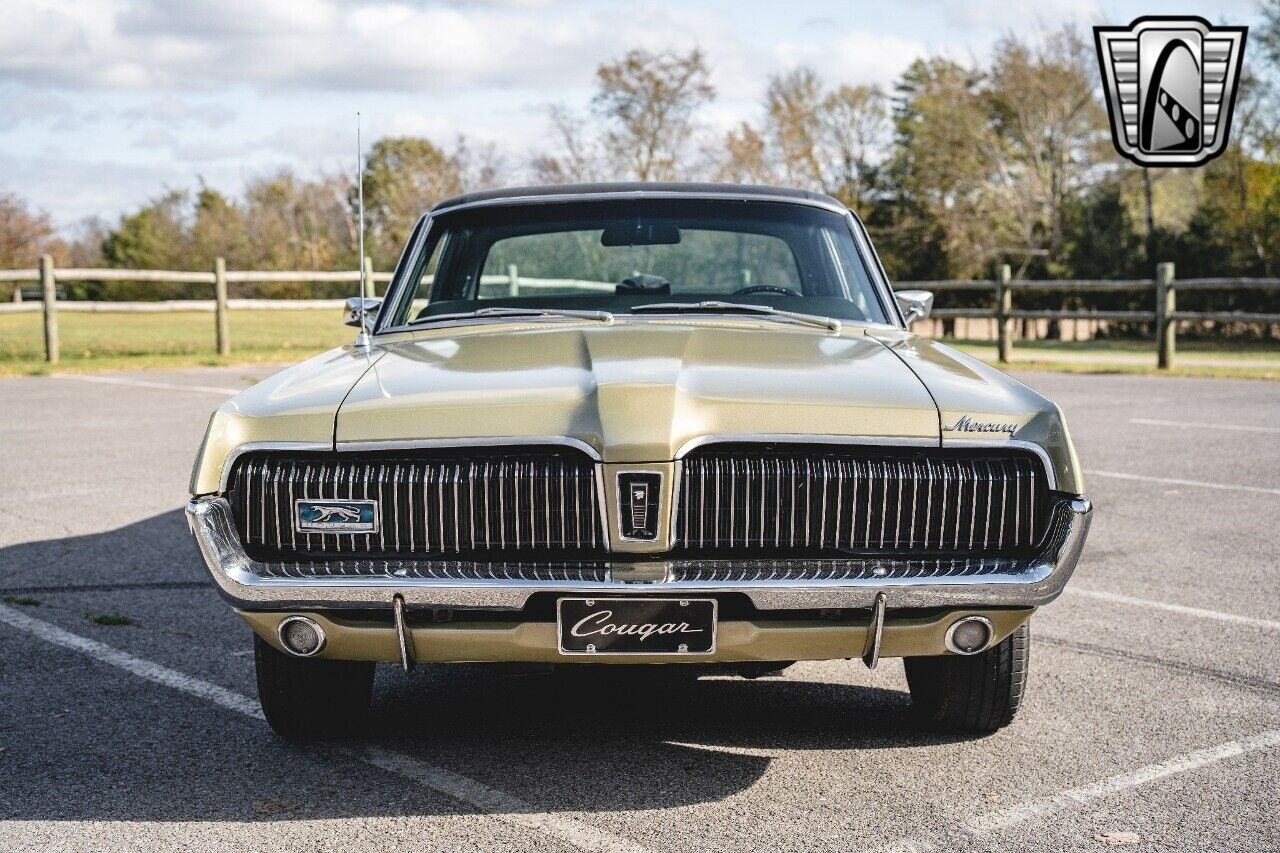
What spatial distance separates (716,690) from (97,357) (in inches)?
756

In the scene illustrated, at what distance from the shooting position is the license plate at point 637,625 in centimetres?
315

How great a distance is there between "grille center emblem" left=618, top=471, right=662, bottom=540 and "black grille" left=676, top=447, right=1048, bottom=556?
6 cm

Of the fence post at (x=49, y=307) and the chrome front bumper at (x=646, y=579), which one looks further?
the fence post at (x=49, y=307)

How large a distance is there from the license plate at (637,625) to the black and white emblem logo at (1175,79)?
21583 millimetres

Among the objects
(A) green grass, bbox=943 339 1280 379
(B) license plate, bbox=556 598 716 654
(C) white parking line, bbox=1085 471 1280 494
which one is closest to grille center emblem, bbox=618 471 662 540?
(B) license plate, bbox=556 598 716 654

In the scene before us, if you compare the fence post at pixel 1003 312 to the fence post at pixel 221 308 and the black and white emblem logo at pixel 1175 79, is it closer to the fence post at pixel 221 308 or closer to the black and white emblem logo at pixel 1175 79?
the black and white emblem logo at pixel 1175 79

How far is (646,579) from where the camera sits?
315cm

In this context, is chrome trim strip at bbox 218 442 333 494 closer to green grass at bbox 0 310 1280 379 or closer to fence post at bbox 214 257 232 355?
green grass at bbox 0 310 1280 379

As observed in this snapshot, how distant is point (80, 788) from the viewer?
3.51 m

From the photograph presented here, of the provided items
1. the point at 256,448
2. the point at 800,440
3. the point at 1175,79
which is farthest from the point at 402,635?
the point at 1175,79

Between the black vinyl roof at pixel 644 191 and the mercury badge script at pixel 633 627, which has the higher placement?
the black vinyl roof at pixel 644 191

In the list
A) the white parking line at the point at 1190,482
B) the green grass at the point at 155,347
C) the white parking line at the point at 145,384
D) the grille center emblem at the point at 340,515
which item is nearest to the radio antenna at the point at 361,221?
the grille center emblem at the point at 340,515

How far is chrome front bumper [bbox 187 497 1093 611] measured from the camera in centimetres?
318

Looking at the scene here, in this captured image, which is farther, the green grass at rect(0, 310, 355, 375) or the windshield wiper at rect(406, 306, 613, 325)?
the green grass at rect(0, 310, 355, 375)
